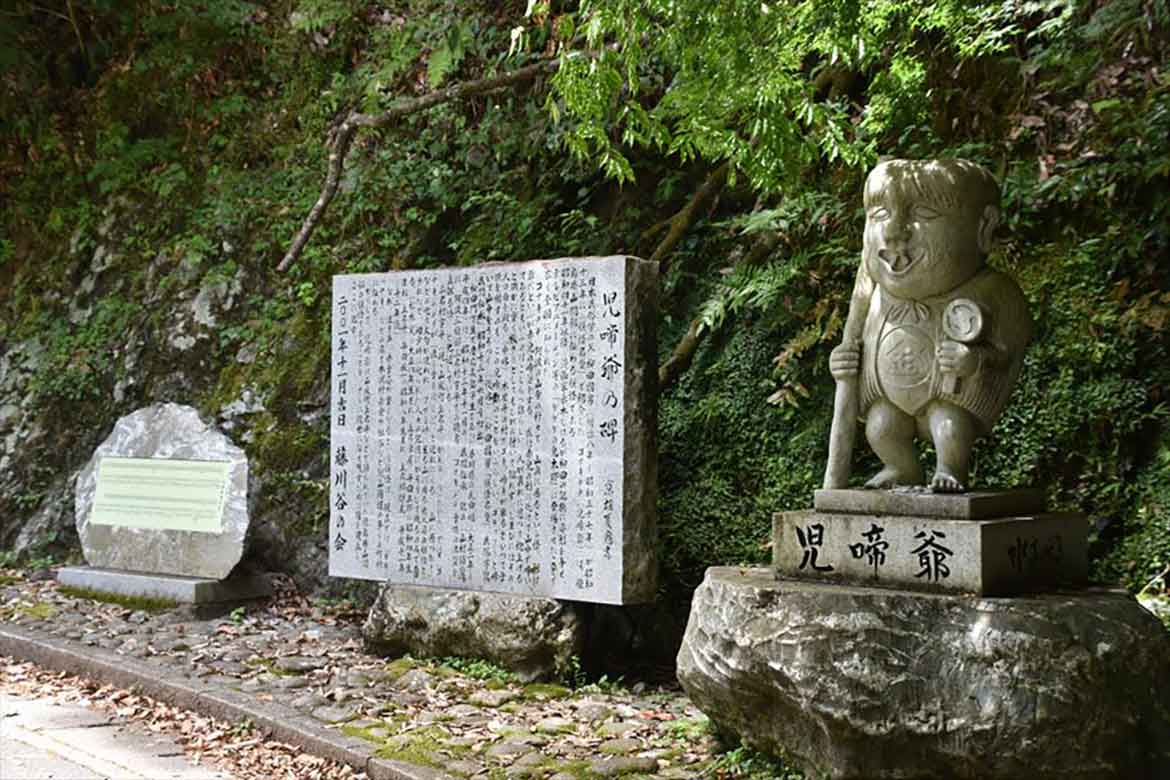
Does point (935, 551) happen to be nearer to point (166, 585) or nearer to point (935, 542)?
point (935, 542)

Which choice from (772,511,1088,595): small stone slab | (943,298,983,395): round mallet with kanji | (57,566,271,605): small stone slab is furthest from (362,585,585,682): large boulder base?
(943,298,983,395): round mallet with kanji

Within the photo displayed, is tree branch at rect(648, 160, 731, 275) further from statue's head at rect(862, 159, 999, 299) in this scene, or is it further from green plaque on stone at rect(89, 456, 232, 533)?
green plaque on stone at rect(89, 456, 232, 533)

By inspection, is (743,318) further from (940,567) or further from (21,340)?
(21,340)

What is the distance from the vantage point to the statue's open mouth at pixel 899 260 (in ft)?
16.3

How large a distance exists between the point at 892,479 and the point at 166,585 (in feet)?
18.0

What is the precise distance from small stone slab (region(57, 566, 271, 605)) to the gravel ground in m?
0.13

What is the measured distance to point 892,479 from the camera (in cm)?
516

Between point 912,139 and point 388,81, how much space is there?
15.3ft

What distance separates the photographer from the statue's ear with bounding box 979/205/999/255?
16.4ft

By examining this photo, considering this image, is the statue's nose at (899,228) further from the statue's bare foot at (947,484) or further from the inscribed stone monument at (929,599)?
the statue's bare foot at (947,484)

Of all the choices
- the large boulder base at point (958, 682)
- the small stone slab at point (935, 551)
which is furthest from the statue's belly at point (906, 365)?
the large boulder base at point (958, 682)

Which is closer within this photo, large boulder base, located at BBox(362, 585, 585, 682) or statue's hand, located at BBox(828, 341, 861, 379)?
statue's hand, located at BBox(828, 341, 861, 379)

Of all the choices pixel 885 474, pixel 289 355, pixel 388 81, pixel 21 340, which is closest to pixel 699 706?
pixel 885 474

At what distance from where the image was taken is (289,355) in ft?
31.4
